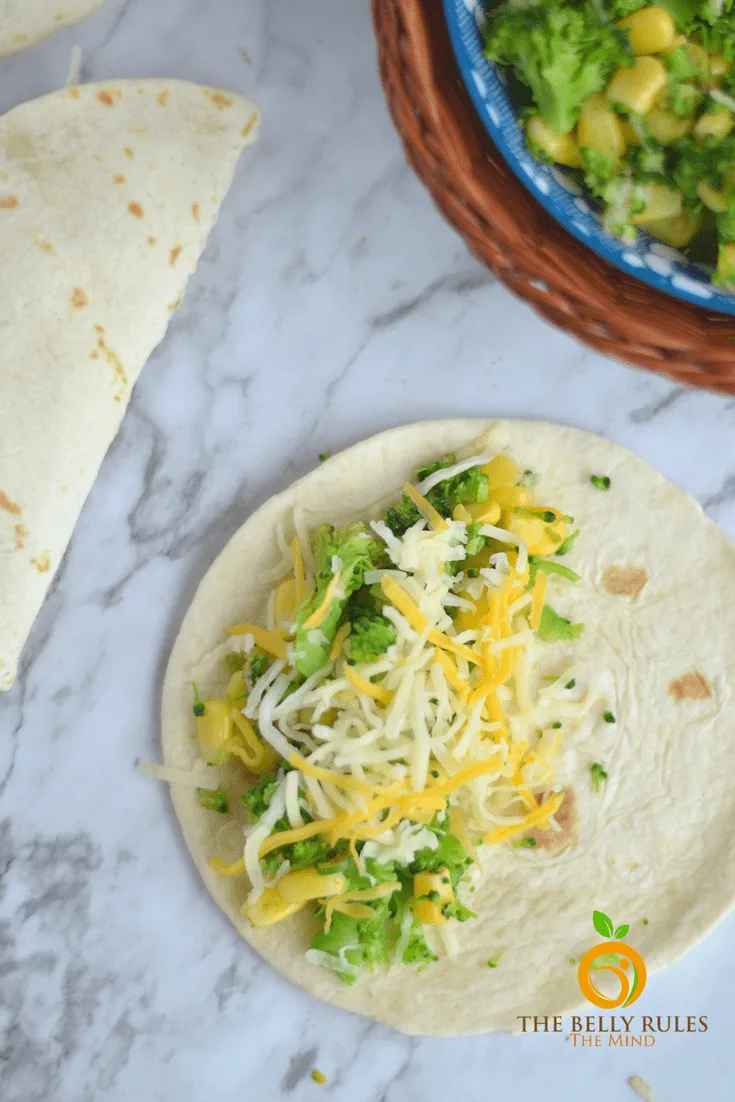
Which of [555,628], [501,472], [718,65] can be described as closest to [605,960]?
[555,628]

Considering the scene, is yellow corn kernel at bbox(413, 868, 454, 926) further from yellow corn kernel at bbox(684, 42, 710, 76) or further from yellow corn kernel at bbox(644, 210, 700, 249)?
yellow corn kernel at bbox(684, 42, 710, 76)

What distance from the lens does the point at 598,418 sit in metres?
2.94

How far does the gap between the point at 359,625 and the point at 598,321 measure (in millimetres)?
942

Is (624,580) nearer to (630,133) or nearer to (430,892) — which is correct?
(430,892)

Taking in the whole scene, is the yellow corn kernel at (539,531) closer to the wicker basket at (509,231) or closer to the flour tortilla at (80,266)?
the wicker basket at (509,231)

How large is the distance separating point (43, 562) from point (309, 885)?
1111 mm

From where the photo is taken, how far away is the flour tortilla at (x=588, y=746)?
9.13ft

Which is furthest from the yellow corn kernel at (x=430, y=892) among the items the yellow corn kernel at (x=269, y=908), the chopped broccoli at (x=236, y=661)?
the chopped broccoli at (x=236, y=661)

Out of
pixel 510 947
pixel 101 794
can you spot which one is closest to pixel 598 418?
pixel 510 947

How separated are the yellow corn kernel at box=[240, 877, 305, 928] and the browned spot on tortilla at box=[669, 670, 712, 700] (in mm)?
1218

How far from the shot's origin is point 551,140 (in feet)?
6.81

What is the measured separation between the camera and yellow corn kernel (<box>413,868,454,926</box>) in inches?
101

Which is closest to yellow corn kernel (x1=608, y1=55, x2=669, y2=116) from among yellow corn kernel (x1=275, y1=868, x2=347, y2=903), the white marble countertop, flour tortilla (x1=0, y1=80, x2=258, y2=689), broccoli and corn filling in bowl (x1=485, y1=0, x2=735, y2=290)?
broccoli and corn filling in bowl (x1=485, y1=0, x2=735, y2=290)

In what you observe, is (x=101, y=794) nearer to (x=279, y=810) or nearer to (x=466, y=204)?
(x=279, y=810)
